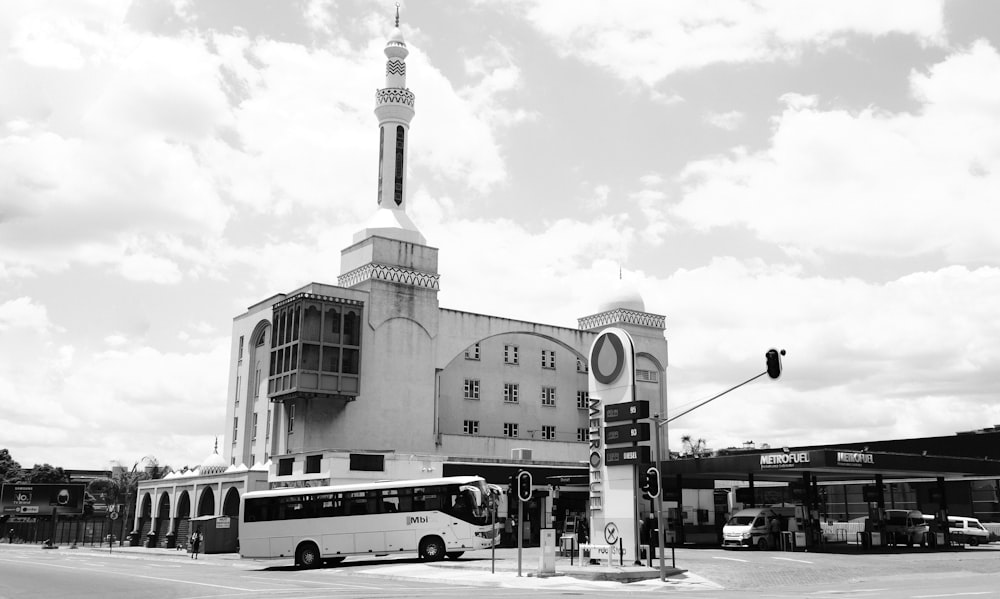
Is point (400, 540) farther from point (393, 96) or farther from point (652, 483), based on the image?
point (393, 96)

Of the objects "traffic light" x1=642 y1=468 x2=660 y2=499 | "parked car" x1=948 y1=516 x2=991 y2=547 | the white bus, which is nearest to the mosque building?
the white bus

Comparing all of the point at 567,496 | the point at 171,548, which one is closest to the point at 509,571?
the point at 567,496

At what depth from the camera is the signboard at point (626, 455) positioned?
32.7 meters

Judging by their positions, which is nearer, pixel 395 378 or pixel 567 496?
pixel 567 496

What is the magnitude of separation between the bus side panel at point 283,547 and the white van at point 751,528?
22256mm

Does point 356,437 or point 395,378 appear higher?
point 395,378

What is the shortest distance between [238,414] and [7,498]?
126ft

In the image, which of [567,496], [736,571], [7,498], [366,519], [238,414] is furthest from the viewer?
[7,498]

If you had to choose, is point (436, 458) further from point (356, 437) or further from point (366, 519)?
point (366, 519)

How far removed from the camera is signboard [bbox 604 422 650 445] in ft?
108

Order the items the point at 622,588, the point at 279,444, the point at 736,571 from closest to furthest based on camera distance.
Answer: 1. the point at 622,588
2. the point at 736,571
3. the point at 279,444

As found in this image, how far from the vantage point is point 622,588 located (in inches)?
1061

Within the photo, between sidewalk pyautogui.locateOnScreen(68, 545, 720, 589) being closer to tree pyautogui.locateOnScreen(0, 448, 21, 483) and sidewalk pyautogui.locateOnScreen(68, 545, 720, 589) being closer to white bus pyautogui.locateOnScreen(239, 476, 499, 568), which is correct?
white bus pyautogui.locateOnScreen(239, 476, 499, 568)

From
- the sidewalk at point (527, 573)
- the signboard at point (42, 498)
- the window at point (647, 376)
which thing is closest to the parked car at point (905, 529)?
the sidewalk at point (527, 573)
